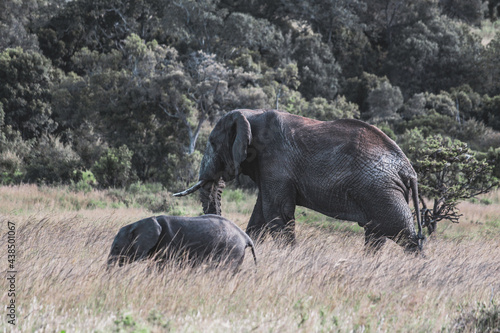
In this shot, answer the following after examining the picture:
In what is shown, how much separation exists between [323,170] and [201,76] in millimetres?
17894

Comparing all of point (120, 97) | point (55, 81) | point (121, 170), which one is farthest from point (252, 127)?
point (55, 81)

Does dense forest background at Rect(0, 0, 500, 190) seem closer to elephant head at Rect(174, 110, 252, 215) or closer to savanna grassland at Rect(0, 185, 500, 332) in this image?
elephant head at Rect(174, 110, 252, 215)

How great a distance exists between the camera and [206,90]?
80.5 ft

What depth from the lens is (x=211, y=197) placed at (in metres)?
8.73

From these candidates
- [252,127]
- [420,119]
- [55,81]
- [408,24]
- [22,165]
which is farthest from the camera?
[408,24]

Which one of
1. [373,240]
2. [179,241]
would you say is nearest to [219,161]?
[373,240]

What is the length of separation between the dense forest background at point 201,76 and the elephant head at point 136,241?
12.4 m

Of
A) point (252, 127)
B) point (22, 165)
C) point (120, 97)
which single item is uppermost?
point (252, 127)

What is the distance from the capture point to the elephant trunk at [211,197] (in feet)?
28.7

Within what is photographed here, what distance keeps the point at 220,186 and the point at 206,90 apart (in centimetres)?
1597

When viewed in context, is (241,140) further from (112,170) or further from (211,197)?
(112,170)

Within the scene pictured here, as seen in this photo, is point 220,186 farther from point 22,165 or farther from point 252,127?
point 22,165

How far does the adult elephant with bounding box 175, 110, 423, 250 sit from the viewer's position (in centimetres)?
753

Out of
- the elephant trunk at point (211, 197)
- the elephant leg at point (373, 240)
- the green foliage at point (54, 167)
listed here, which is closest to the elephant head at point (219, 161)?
the elephant trunk at point (211, 197)
